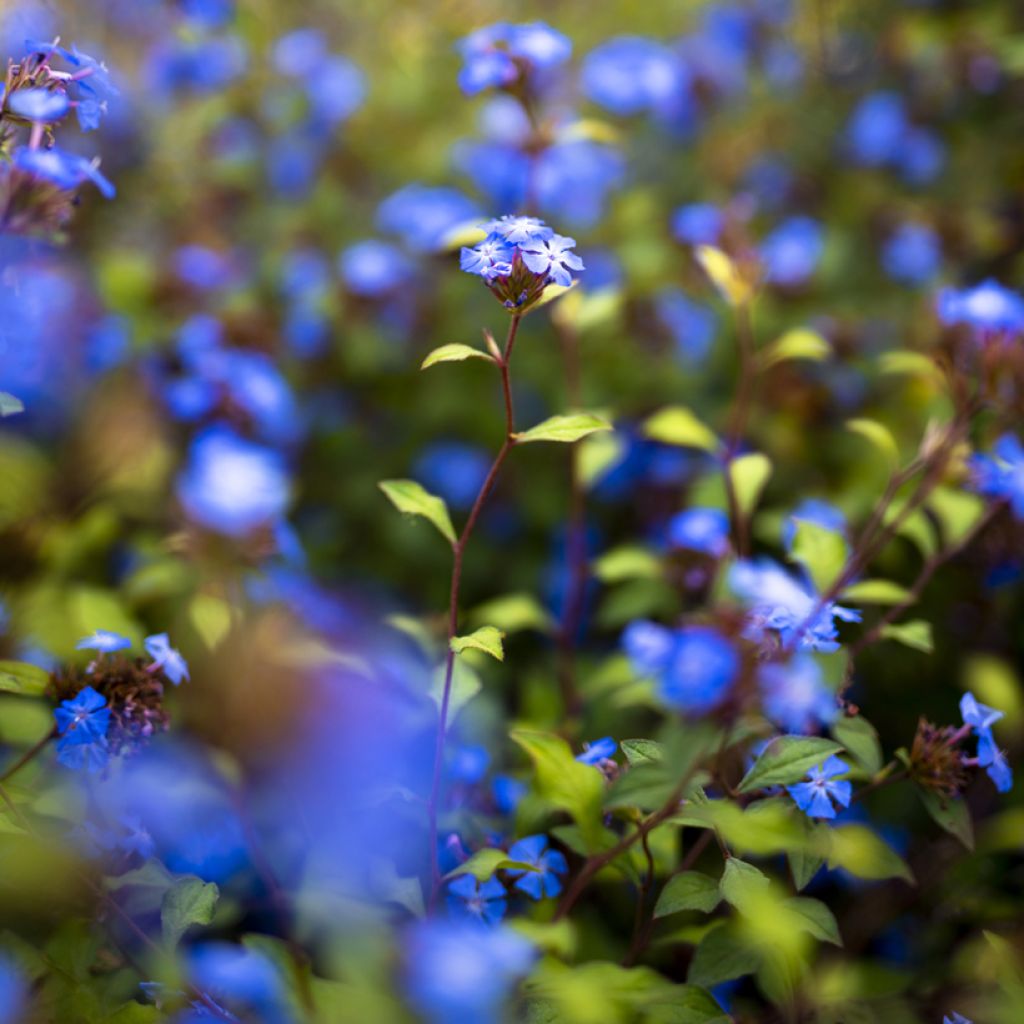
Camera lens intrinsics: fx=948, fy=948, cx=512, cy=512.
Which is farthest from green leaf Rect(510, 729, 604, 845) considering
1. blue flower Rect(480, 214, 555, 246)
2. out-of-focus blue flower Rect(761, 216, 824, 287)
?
out-of-focus blue flower Rect(761, 216, 824, 287)

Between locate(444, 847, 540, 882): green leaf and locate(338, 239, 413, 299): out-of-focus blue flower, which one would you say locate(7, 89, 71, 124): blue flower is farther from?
locate(338, 239, 413, 299): out-of-focus blue flower

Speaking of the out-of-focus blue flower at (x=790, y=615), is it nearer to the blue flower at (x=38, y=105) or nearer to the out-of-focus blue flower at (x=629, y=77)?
the blue flower at (x=38, y=105)

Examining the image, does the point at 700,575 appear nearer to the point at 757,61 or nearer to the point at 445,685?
the point at 445,685

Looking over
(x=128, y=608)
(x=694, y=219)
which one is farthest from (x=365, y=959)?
(x=694, y=219)

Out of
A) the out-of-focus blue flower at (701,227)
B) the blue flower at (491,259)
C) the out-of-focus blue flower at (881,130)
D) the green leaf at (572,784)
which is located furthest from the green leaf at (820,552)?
the out-of-focus blue flower at (881,130)

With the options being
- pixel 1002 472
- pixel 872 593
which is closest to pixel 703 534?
pixel 872 593

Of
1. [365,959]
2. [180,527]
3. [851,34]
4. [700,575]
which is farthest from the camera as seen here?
[851,34]
